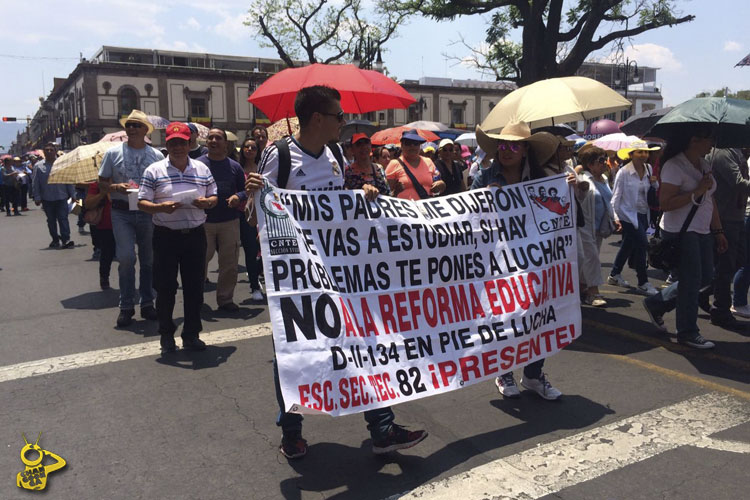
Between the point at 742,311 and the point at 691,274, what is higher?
the point at 691,274

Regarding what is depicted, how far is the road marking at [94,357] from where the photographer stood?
5090 mm

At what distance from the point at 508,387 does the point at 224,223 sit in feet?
13.3

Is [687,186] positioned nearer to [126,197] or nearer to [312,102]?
[312,102]

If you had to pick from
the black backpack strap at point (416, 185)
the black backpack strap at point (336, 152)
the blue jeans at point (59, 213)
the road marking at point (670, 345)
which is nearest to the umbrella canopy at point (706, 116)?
the road marking at point (670, 345)

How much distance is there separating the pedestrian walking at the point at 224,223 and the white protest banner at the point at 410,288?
371 cm

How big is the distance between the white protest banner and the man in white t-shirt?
12 cm

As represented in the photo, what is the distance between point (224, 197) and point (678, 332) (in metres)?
4.86

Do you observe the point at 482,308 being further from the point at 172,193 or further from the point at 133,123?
the point at 133,123

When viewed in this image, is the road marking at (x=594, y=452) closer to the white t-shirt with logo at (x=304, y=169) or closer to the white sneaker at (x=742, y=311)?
the white t-shirt with logo at (x=304, y=169)

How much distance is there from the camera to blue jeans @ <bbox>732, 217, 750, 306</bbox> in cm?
673

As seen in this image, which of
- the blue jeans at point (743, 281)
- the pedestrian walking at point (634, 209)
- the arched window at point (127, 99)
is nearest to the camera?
the blue jeans at point (743, 281)

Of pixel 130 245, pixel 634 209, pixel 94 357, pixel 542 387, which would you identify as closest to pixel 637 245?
pixel 634 209

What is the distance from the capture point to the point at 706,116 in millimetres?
5148

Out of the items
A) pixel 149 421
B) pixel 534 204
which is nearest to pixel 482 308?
pixel 534 204
